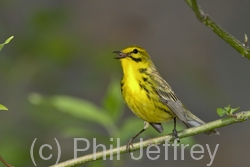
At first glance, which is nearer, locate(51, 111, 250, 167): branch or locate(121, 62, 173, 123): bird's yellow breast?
locate(51, 111, 250, 167): branch

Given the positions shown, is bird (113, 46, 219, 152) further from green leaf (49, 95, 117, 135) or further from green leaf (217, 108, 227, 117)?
green leaf (217, 108, 227, 117)

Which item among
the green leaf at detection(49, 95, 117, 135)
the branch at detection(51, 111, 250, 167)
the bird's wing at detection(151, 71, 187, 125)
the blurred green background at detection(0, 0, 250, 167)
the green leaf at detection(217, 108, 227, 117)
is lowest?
the branch at detection(51, 111, 250, 167)

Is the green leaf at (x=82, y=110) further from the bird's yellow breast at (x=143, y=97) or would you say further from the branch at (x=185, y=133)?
the branch at (x=185, y=133)

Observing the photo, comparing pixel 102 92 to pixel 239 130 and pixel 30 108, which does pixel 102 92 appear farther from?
pixel 30 108

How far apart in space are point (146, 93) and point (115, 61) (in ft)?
2.62

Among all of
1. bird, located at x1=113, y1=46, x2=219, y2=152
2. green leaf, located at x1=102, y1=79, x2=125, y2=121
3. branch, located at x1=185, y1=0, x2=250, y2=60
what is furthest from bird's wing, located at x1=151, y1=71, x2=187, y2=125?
branch, located at x1=185, y1=0, x2=250, y2=60

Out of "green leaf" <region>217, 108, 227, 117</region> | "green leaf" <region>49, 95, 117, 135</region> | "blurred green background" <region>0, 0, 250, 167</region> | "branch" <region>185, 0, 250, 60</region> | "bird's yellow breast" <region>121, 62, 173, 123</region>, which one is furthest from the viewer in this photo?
"blurred green background" <region>0, 0, 250, 167</region>

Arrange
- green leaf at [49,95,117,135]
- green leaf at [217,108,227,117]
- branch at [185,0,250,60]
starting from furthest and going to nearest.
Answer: green leaf at [49,95,117,135] → green leaf at [217,108,227,117] → branch at [185,0,250,60]

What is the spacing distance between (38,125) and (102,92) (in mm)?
2816

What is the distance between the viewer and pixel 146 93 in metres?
2.74

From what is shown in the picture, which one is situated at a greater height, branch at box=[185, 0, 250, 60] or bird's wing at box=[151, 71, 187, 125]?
bird's wing at box=[151, 71, 187, 125]

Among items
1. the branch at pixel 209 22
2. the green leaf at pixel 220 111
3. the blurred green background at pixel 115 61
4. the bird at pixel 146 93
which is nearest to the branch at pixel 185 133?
the green leaf at pixel 220 111

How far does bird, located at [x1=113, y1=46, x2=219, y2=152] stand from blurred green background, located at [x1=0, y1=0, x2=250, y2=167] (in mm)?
624

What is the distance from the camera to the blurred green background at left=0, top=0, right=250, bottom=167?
11.0ft
